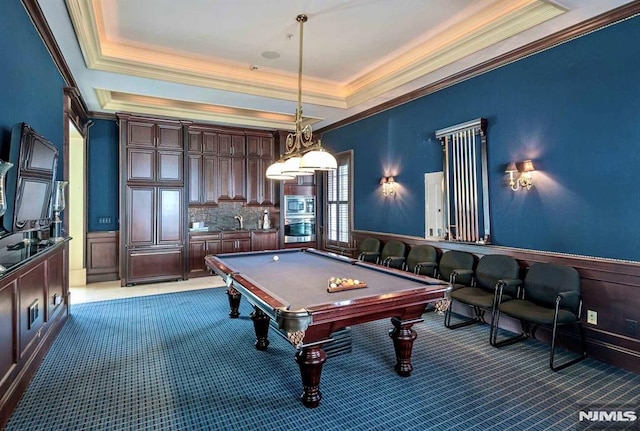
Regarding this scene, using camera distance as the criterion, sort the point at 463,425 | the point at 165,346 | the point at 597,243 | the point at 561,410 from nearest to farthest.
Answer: the point at 463,425
the point at 561,410
the point at 597,243
the point at 165,346

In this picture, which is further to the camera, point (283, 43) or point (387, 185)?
point (387, 185)

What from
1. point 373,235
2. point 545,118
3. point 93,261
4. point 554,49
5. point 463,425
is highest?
point 554,49

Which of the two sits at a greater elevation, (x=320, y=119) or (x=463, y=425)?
(x=320, y=119)

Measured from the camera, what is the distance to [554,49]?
3.62 meters

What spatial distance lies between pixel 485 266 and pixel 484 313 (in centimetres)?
64

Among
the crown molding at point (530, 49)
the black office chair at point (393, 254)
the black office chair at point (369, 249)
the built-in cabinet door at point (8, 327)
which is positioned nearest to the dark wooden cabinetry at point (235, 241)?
the black office chair at point (369, 249)

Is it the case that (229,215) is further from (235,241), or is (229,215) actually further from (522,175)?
(522,175)

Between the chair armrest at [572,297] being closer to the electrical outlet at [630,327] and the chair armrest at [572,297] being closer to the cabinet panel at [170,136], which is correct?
the electrical outlet at [630,327]

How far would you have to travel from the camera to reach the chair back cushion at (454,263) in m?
4.36

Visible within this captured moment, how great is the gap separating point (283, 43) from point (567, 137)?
329 cm

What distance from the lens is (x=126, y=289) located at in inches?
238

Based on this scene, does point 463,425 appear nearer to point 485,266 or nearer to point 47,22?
point 485,266

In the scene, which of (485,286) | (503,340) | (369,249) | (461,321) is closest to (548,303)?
(503,340)

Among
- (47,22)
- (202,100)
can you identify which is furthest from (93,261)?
(47,22)
